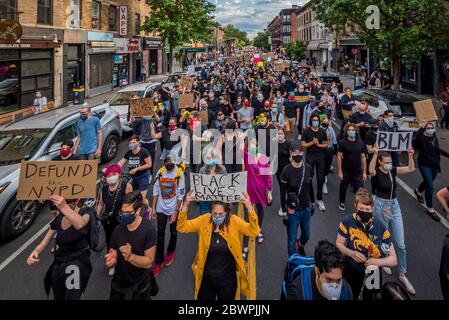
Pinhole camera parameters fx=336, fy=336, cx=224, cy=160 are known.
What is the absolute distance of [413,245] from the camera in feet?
18.9

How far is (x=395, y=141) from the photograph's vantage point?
6.38m

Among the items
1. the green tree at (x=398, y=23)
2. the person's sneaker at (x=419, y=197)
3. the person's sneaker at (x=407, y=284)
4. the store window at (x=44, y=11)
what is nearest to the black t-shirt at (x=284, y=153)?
the person's sneaker at (x=407, y=284)

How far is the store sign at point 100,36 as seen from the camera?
24.3 m

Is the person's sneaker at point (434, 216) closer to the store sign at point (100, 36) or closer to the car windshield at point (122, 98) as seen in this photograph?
the car windshield at point (122, 98)

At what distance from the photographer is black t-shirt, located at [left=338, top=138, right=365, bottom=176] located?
22.1 ft

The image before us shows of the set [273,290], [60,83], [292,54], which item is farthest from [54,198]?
[292,54]

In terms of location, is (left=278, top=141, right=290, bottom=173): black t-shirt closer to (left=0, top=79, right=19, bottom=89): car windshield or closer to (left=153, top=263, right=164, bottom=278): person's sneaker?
(left=153, top=263, right=164, bottom=278): person's sneaker

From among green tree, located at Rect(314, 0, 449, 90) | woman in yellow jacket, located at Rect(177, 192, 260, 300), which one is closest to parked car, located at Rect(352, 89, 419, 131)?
green tree, located at Rect(314, 0, 449, 90)

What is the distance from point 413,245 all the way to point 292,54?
51993 millimetres

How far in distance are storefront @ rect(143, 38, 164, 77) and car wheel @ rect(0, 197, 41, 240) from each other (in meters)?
30.7

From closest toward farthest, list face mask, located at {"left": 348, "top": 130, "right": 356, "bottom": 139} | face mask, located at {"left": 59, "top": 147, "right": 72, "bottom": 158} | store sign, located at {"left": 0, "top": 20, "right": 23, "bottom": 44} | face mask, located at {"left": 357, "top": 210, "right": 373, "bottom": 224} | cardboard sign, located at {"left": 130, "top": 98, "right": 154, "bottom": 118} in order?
face mask, located at {"left": 357, "top": 210, "right": 373, "bottom": 224}, face mask, located at {"left": 59, "top": 147, "right": 72, "bottom": 158}, face mask, located at {"left": 348, "top": 130, "right": 356, "bottom": 139}, cardboard sign, located at {"left": 130, "top": 98, "right": 154, "bottom": 118}, store sign, located at {"left": 0, "top": 20, "right": 23, "bottom": 44}

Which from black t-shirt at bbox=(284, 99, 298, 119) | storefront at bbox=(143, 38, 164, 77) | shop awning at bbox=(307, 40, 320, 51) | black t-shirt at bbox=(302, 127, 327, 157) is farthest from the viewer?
shop awning at bbox=(307, 40, 320, 51)

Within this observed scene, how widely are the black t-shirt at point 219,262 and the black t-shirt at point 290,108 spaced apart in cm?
941

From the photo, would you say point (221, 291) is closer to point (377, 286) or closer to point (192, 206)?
point (377, 286)
